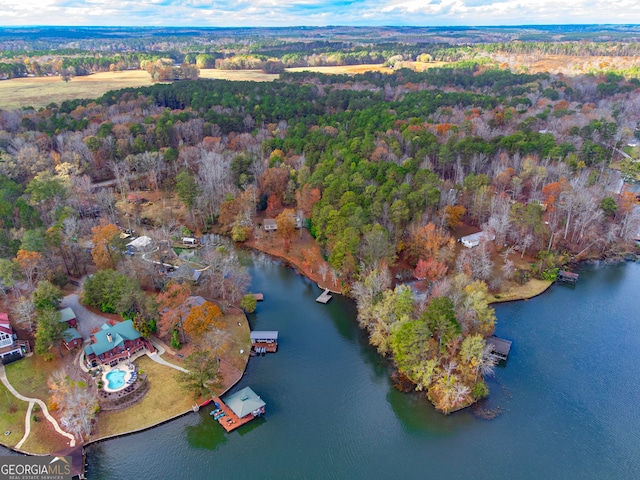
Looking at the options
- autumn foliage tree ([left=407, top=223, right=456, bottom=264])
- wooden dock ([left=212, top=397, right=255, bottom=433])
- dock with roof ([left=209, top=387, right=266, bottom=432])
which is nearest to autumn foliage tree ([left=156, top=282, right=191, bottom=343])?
dock with roof ([left=209, top=387, right=266, bottom=432])

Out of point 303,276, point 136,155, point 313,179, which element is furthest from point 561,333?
point 136,155

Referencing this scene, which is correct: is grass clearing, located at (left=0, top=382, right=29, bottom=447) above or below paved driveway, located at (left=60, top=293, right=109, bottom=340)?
below

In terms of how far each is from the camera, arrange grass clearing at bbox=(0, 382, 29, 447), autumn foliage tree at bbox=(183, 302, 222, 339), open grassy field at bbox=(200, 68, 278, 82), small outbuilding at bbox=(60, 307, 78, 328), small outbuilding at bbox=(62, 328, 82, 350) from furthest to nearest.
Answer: open grassy field at bbox=(200, 68, 278, 82) < small outbuilding at bbox=(60, 307, 78, 328) < small outbuilding at bbox=(62, 328, 82, 350) < autumn foliage tree at bbox=(183, 302, 222, 339) < grass clearing at bbox=(0, 382, 29, 447)

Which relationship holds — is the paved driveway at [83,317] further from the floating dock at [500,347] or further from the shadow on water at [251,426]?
the floating dock at [500,347]

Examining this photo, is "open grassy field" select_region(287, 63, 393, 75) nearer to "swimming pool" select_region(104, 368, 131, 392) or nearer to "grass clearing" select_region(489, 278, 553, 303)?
"grass clearing" select_region(489, 278, 553, 303)

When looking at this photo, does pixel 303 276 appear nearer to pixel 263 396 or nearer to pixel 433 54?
pixel 263 396
